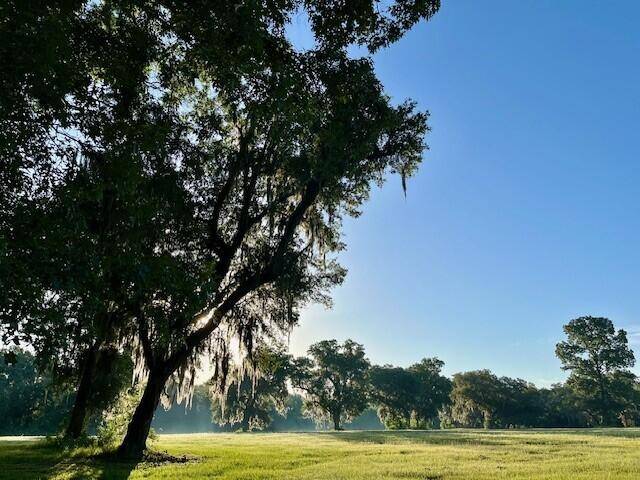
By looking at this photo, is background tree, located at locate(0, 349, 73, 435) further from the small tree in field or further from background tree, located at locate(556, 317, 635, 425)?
background tree, located at locate(556, 317, 635, 425)

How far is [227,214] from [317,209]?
3645 millimetres

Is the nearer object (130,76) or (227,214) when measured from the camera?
(130,76)

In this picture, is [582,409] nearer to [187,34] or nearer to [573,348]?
[573,348]

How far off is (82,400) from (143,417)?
16.5ft

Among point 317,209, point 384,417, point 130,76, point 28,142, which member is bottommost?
point 384,417

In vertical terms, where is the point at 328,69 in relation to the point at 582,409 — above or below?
above

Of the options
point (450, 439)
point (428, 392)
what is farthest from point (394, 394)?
point (450, 439)

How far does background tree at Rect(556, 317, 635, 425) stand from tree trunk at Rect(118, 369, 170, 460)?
76079mm

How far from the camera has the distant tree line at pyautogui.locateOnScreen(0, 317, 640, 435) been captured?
64.9m

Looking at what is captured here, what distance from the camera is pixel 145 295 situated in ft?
32.5

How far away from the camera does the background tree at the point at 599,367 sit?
7275 centimetres

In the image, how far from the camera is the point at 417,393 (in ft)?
267

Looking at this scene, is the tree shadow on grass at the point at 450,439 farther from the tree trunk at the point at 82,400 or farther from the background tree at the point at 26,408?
the background tree at the point at 26,408

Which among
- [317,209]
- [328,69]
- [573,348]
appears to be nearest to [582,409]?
[573,348]
